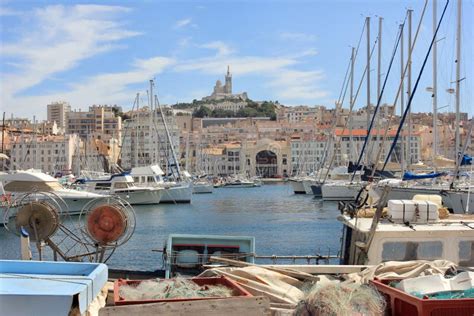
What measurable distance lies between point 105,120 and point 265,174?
169 feet

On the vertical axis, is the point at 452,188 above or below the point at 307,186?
above

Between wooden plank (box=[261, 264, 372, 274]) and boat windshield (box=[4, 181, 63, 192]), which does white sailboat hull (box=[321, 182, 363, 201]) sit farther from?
wooden plank (box=[261, 264, 372, 274])

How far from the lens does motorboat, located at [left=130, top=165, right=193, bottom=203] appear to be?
6391 centimetres

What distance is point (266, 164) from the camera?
167750mm

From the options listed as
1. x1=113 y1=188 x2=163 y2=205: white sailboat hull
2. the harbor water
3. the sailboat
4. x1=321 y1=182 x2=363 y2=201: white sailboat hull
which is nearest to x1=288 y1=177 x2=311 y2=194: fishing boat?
x1=321 y1=182 x2=363 y2=201: white sailboat hull

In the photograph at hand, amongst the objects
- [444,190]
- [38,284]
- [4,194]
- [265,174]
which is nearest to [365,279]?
[38,284]

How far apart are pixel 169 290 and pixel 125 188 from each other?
53.1 meters

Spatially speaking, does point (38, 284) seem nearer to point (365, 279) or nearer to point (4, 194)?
point (365, 279)

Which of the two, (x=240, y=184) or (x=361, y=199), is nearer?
(x=361, y=199)

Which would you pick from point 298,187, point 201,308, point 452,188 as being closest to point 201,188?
point 298,187

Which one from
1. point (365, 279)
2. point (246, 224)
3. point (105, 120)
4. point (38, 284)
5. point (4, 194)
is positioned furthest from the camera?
point (105, 120)

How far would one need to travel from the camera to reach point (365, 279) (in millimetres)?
7773

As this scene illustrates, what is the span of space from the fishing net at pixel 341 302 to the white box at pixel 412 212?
3561 millimetres

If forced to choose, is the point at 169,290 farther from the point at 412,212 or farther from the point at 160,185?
the point at 160,185
